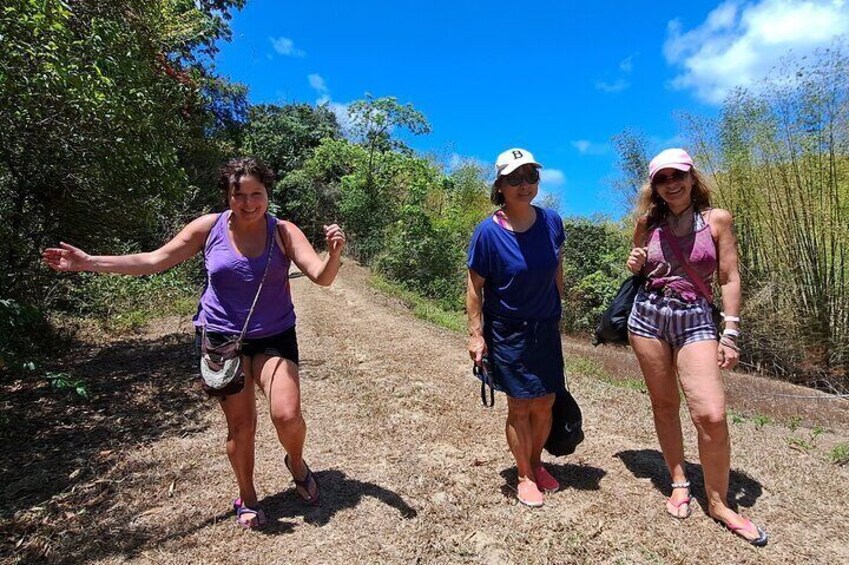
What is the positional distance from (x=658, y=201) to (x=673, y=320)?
1.95ft

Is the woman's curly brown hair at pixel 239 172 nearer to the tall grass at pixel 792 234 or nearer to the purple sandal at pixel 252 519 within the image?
the purple sandal at pixel 252 519

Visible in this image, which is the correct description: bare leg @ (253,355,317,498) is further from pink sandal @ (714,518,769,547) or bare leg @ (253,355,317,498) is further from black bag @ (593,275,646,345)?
pink sandal @ (714,518,769,547)

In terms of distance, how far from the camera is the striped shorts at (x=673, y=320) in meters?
2.55

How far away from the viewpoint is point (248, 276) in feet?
8.19

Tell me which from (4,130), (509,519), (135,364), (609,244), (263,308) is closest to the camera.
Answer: (263,308)

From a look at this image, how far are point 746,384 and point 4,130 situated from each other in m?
8.45

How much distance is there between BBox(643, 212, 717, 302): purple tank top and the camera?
255 centimetres

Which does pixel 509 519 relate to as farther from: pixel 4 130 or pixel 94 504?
pixel 4 130

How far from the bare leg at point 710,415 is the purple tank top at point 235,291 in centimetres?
190

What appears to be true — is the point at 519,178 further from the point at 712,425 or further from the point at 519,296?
the point at 712,425

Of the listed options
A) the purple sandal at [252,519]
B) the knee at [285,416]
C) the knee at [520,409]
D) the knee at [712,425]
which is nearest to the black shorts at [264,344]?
the knee at [285,416]

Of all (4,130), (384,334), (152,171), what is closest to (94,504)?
(4,130)

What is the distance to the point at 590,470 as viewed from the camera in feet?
10.6

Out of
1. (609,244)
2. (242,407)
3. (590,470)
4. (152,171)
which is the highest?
(609,244)
